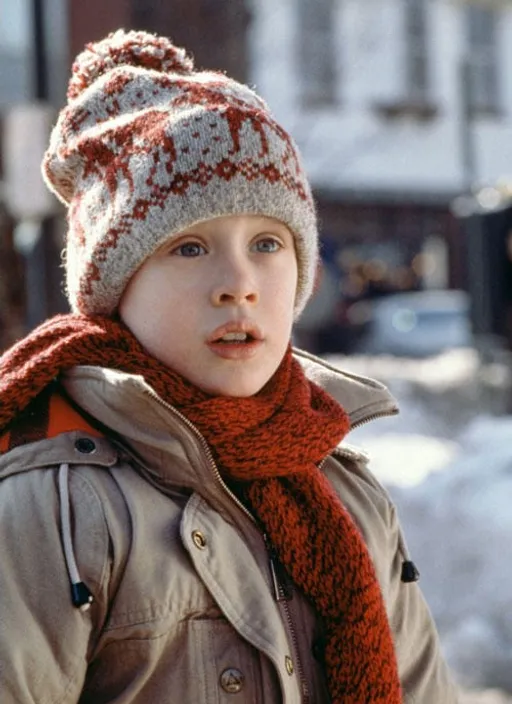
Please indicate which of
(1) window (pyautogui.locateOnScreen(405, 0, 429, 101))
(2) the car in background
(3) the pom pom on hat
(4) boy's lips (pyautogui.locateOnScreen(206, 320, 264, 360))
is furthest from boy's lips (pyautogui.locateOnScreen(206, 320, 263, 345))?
(1) window (pyautogui.locateOnScreen(405, 0, 429, 101))

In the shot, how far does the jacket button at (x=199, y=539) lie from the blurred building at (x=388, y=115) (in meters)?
18.7

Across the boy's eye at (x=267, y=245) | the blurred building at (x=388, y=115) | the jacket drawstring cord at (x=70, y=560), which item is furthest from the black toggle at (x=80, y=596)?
the blurred building at (x=388, y=115)

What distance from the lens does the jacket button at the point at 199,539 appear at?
1692mm

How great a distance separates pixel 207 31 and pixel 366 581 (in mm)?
13354

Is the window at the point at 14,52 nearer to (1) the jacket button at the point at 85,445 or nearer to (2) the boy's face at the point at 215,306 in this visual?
(2) the boy's face at the point at 215,306

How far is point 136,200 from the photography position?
72.2 inches

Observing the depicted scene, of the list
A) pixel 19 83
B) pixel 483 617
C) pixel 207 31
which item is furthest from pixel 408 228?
pixel 483 617

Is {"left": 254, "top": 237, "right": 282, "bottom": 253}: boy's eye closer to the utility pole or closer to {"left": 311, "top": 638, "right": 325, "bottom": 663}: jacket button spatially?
{"left": 311, "top": 638, "right": 325, "bottom": 663}: jacket button

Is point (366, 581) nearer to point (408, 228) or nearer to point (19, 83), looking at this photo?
point (19, 83)

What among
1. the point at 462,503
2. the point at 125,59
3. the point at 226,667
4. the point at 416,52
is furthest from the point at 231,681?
the point at 416,52

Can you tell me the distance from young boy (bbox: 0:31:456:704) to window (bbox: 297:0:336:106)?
66.0 ft

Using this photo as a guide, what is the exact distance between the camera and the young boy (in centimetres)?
164

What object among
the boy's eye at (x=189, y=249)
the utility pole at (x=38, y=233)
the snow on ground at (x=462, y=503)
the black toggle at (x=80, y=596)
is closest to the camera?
Result: the black toggle at (x=80, y=596)

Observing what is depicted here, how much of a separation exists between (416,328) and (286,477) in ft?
55.2
